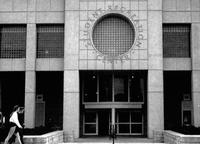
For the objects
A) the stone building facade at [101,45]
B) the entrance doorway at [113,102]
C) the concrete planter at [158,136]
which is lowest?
the concrete planter at [158,136]

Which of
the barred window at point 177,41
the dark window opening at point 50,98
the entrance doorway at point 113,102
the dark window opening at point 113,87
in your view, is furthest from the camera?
the dark window opening at point 50,98

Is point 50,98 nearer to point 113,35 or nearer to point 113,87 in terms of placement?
point 113,87

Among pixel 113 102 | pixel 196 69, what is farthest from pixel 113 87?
pixel 196 69

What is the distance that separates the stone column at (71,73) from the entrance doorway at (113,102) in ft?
7.34

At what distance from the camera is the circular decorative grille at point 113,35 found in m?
27.5

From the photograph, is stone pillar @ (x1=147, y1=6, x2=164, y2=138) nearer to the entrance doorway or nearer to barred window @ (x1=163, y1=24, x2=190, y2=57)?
barred window @ (x1=163, y1=24, x2=190, y2=57)

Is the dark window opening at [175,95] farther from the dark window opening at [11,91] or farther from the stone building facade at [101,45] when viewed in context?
the dark window opening at [11,91]

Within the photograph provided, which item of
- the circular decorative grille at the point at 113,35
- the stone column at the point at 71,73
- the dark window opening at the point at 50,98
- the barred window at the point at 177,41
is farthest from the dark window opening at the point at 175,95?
the dark window opening at the point at 50,98

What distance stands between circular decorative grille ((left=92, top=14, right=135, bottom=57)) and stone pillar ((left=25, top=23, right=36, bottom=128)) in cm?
460

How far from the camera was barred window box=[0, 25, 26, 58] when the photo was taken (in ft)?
93.4

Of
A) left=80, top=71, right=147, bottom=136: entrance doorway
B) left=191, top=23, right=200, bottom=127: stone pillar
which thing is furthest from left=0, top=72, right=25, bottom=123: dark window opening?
left=191, top=23, right=200, bottom=127: stone pillar

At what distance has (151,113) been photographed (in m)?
26.8

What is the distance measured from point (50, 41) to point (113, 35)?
486cm

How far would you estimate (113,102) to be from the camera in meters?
29.5
